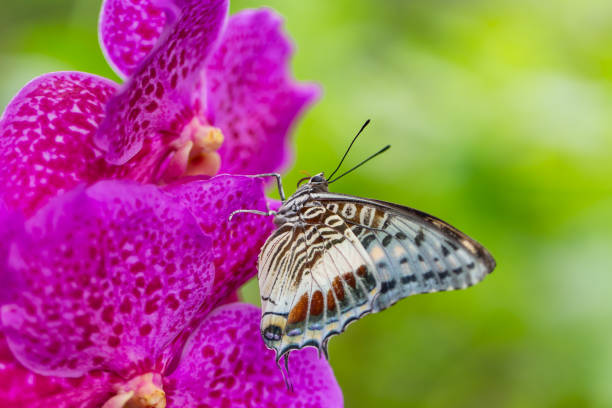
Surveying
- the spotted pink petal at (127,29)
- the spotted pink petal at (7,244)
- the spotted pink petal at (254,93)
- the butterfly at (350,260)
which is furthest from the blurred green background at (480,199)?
the spotted pink petal at (7,244)

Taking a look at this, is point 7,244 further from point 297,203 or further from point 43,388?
point 297,203

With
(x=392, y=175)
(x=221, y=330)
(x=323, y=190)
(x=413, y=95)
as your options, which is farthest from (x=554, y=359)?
(x=221, y=330)

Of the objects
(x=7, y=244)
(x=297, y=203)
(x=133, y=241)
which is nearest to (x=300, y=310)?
(x=297, y=203)

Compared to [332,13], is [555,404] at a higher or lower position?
lower

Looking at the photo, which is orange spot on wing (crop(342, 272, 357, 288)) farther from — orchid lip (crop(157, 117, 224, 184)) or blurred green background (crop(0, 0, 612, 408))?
blurred green background (crop(0, 0, 612, 408))

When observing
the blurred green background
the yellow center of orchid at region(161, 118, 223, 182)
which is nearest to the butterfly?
the yellow center of orchid at region(161, 118, 223, 182)

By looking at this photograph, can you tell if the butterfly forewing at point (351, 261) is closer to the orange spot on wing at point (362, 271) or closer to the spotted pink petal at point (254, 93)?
the orange spot on wing at point (362, 271)

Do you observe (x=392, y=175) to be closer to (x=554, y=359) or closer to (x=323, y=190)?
(x=554, y=359)
